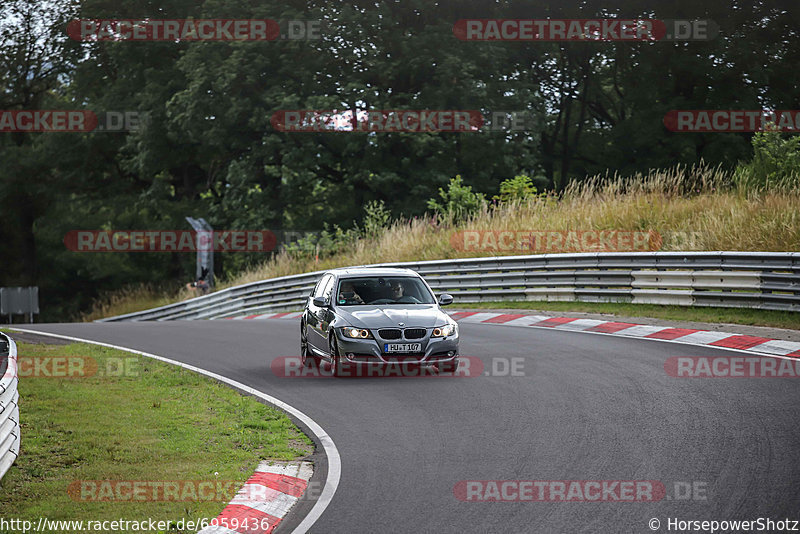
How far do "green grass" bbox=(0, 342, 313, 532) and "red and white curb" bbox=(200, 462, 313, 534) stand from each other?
0.13 metres

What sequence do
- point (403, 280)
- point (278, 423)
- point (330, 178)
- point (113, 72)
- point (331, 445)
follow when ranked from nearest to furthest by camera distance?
1. point (331, 445)
2. point (278, 423)
3. point (403, 280)
4. point (330, 178)
5. point (113, 72)

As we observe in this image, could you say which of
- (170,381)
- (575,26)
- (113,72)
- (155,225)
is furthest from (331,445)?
(155,225)

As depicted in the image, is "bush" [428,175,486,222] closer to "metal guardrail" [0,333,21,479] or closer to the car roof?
the car roof

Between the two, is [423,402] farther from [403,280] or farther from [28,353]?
[28,353]

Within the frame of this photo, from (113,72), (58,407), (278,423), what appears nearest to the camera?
(278,423)

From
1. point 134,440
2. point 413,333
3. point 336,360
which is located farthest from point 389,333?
point 134,440

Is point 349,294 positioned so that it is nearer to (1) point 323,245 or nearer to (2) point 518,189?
(2) point 518,189

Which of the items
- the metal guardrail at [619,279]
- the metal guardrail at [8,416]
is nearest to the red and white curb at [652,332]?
the metal guardrail at [619,279]

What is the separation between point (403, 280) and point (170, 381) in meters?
3.67

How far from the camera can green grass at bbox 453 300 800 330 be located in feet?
54.0

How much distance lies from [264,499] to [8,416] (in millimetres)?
2110

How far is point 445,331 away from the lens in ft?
42.3

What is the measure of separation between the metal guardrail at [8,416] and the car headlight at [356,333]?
5.33m

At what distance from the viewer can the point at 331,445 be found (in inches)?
352
